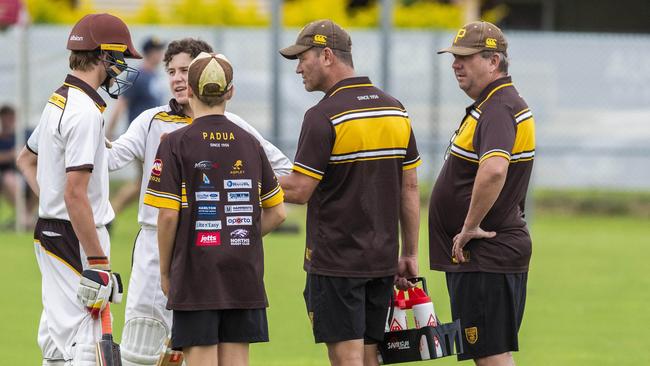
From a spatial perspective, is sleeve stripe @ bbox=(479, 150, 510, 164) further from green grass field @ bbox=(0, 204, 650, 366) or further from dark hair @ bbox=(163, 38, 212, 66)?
green grass field @ bbox=(0, 204, 650, 366)

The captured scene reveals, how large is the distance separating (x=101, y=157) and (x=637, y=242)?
39.1ft

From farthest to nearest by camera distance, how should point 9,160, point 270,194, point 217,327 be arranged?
point 9,160 → point 270,194 → point 217,327

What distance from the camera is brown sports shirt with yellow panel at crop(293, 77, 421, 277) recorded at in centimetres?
693

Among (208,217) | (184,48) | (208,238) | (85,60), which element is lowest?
(208,238)

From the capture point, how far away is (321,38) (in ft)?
23.1

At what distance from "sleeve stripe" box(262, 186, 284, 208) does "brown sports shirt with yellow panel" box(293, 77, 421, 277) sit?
1.05 feet

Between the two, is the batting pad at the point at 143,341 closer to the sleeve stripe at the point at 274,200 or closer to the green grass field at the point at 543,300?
the sleeve stripe at the point at 274,200

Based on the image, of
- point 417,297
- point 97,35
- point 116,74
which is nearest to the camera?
point 97,35

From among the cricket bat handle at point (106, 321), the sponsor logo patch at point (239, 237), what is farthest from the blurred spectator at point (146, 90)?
the sponsor logo patch at point (239, 237)

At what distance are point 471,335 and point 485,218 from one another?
0.65 metres

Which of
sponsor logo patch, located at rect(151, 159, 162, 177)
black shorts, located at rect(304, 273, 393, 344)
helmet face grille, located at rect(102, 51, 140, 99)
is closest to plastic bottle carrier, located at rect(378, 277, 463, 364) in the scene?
black shorts, located at rect(304, 273, 393, 344)

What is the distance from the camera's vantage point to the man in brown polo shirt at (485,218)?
7305 millimetres

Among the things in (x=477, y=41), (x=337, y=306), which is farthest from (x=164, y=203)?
(x=477, y=41)

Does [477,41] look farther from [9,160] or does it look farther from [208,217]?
[9,160]
